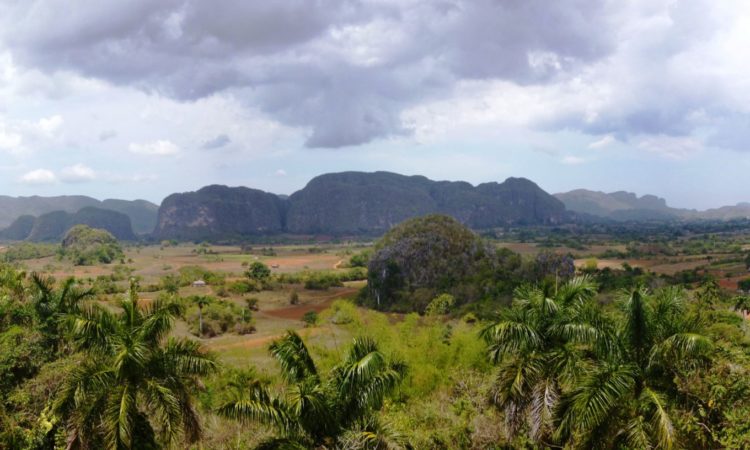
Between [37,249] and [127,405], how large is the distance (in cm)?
15115

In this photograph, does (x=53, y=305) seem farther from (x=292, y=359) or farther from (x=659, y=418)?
(x=659, y=418)

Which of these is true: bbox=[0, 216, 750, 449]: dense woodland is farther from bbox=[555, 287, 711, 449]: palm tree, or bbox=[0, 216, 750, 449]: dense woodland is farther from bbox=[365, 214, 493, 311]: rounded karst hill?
bbox=[365, 214, 493, 311]: rounded karst hill

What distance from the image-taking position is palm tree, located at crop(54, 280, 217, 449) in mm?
9750

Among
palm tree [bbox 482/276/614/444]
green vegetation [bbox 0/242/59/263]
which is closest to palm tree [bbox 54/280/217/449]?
palm tree [bbox 482/276/614/444]

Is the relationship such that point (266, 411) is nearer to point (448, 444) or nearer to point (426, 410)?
point (448, 444)

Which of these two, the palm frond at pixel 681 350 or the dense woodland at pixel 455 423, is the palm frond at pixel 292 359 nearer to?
the dense woodland at pixel 455 423

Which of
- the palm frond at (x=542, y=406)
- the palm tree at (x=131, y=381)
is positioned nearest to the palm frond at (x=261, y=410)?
the palm tree at (x=131, y=381)

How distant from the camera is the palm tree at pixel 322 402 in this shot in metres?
9.62

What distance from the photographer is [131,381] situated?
33.1 ft

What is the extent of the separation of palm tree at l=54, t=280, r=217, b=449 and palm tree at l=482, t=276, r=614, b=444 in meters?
6.02

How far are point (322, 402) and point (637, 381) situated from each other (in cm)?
589

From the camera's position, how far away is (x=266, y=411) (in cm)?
958

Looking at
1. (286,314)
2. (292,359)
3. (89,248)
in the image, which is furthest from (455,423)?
(89,248)

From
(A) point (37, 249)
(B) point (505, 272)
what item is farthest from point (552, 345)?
(A) point (37, 249)
